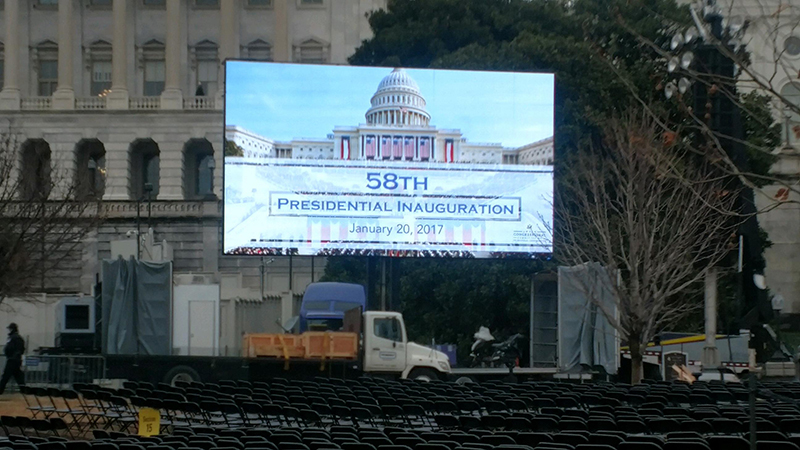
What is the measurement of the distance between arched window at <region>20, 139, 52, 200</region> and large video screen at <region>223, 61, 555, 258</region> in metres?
6.63

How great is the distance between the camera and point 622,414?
18797 mm

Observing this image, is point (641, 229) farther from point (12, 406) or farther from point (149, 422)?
point (149, 422)

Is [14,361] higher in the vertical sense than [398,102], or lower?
lower

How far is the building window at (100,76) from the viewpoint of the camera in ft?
258

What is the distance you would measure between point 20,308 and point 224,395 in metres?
28.1

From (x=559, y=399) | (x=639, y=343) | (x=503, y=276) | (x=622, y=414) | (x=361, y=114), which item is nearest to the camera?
(x=622, y=414)

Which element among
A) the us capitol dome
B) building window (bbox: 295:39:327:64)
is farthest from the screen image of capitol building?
building window (bbox: 295:39:327:64)

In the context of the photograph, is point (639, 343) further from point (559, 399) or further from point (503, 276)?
point (503, 276)

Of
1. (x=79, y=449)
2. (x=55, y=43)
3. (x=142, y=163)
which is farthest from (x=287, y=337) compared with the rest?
(x=55, y=43)

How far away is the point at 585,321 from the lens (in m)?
35.1

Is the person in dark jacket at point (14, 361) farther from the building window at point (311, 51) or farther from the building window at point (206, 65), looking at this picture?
the building window at point (311, 51)

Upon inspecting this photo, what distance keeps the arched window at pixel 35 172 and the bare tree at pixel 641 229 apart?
52.1ft

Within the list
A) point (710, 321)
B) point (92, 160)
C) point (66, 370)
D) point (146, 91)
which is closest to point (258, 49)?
point (146, 91)

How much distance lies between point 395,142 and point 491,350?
882 centimetres
